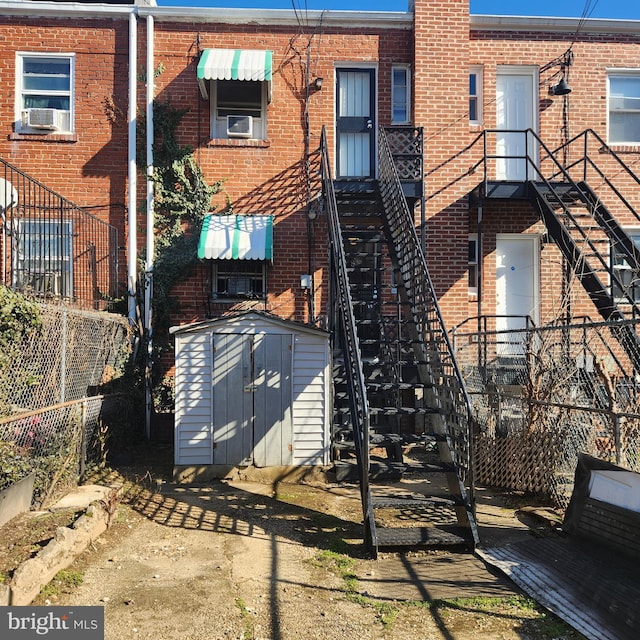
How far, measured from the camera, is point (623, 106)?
1169cm

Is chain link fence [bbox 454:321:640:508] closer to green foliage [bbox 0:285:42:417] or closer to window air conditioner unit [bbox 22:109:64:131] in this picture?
green foliage [bbox 0:285:42:417]

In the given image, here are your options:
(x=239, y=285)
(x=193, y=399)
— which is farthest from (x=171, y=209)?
(x=193, y=399)

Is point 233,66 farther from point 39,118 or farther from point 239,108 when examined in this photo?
point 39,118

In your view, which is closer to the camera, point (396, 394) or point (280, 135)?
point (396, 394)

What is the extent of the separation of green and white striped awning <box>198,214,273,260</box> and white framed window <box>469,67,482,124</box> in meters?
4.46

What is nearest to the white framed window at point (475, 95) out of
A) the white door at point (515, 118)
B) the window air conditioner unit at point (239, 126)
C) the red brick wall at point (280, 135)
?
the white door at point (515, 118)

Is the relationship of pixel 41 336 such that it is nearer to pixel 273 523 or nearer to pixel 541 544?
pixel 273 523

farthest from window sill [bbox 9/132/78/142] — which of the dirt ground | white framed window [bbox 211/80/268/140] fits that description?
the dirt ground

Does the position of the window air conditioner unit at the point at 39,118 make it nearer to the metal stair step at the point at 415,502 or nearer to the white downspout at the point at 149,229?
the white downspout at the point at 149,229

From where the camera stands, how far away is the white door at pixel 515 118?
11602 millimetres

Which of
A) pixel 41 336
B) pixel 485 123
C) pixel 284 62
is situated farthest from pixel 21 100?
pixel 485 123

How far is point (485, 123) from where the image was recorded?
11547 mm

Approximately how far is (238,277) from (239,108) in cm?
322

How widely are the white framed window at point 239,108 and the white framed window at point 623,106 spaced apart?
22.1 ft
